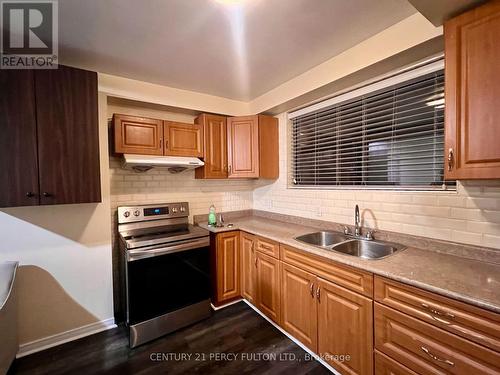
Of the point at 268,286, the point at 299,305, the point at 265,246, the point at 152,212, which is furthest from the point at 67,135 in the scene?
the point at 299,305

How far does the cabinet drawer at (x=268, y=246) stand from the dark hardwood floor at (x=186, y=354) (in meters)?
0.73

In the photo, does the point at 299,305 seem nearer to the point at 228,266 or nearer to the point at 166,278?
the point at 228,266

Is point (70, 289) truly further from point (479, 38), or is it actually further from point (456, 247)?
point (479, 38)

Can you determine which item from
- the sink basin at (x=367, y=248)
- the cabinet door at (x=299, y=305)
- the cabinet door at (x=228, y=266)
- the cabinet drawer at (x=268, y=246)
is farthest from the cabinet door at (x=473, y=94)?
the cabinet door at (x=228, y=266)

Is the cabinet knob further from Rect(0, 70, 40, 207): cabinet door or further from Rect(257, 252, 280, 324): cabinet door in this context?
Rect(0, 70, 40, 207): cabinet door

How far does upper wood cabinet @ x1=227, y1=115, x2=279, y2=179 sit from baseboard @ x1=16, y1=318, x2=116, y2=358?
6.61 feet

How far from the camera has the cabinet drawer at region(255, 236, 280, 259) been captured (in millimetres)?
2092

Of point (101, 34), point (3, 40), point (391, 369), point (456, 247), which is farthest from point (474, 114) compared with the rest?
point (3, 40)

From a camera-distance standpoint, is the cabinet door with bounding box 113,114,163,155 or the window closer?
the window

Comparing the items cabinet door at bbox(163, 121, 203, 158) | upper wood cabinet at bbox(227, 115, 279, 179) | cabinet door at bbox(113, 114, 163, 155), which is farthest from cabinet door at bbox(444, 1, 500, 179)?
cabinet door at bbox(113, 114, 163, 155)

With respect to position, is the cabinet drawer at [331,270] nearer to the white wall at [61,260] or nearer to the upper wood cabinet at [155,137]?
the upper wood cabinet at [155,137]

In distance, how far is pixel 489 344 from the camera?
0.97 m

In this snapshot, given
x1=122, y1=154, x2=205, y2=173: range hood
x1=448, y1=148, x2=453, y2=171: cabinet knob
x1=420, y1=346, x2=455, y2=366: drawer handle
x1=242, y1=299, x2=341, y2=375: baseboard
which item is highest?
x1=122, y1=154, x2=205, y2=173: range hood

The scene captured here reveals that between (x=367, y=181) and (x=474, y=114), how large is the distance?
1.00 metres
